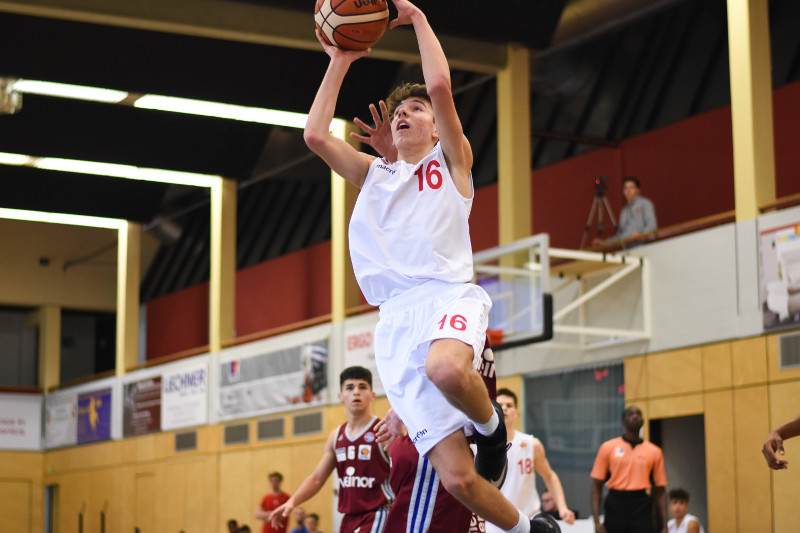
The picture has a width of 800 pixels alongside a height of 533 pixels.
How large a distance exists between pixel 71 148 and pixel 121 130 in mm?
1017

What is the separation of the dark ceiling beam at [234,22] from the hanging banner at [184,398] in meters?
9.07

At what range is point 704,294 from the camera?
1347 centimetres

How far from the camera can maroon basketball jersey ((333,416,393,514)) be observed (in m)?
7.43

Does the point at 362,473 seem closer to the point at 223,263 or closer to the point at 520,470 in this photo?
the point at 520,470

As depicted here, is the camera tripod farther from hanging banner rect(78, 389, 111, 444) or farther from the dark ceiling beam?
hanging banner rect(78, 389, 111, 444)

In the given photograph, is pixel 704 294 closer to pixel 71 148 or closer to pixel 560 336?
pixel 560 336

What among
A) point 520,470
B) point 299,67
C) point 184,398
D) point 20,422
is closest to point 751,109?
point 520,470

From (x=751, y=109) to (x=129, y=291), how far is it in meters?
17.5

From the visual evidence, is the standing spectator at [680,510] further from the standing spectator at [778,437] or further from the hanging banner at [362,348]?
the hanging banner at [362,348]

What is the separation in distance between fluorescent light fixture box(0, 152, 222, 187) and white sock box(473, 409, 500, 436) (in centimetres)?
1737

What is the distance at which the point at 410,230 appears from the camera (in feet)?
16.0

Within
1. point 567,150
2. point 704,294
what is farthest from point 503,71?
point 704,294

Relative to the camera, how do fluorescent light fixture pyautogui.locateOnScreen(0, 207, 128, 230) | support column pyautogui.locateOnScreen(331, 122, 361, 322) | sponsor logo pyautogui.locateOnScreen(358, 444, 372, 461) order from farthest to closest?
fluorescent light fixture pyautogui.locateOnScreen(0, 207, 128, 230)
support column pyautogui.locateOnScreen(331, 122, 361, 322)
sponsor logo pyautogui.locateOnScreen(358, 444, 372, 461)

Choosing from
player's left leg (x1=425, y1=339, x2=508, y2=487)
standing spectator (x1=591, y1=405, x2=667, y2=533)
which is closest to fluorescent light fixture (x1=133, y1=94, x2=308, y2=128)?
standing spectator (x1=591, y1=405, x2=667, y2=533)
